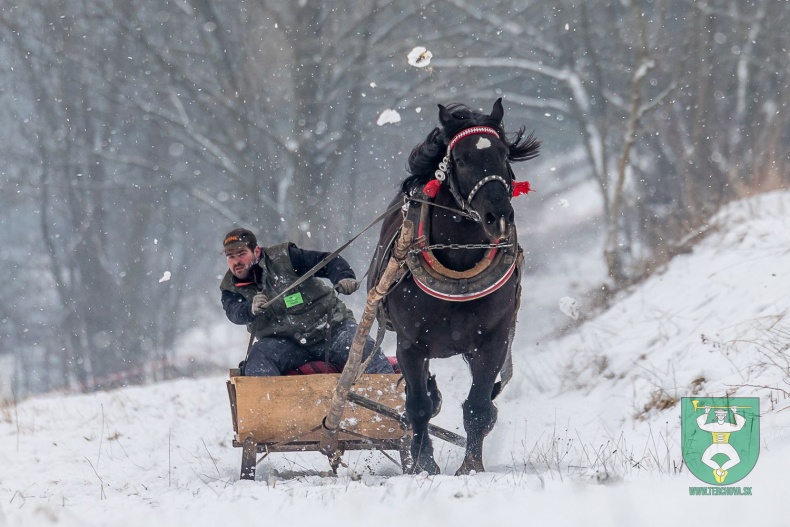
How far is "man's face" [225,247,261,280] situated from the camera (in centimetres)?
580

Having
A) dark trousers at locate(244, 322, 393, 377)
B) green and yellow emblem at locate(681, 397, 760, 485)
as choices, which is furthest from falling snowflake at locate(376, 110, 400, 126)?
green and yellow emblem at locate(681, 397, 760, 485)

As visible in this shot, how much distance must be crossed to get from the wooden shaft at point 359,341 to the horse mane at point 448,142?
1.14 ft

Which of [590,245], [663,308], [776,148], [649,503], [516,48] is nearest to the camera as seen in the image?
[649,503]

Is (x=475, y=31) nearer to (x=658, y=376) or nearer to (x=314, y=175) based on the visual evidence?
(x=314, y=175)

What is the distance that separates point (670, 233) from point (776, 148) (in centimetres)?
236

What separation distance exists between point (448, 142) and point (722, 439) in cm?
193

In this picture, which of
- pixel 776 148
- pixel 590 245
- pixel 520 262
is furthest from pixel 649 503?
pixel 590 245

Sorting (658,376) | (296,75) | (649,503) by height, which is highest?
(296,75)

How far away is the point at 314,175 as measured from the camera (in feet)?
51.9

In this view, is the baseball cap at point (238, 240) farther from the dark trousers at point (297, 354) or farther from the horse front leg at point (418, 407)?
the horse front leg at point (418, 407)

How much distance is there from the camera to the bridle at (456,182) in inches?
169

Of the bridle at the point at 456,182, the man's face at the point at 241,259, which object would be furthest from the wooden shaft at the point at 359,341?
the man's face at the point at 241,259

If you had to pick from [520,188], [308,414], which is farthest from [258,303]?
[520,188]

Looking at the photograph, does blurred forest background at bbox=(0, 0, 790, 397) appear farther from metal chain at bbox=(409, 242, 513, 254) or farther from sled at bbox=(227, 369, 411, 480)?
metal chain at bbox=(409, 242, 513, 254)
